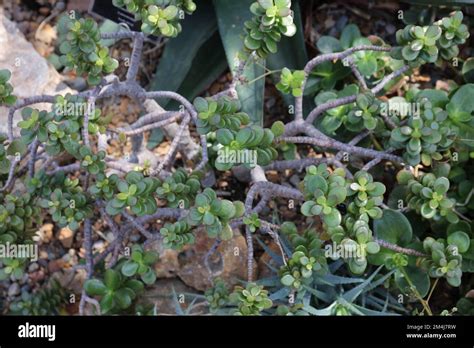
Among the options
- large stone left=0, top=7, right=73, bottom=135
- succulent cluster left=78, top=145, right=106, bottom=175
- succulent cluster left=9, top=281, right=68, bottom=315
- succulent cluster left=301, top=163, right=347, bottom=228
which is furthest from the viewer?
large stone left=0, top=7, right=73, bottom=135

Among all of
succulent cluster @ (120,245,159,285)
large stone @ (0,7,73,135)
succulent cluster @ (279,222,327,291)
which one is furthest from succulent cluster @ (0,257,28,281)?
succulent cluster @ (279,222,327,291)

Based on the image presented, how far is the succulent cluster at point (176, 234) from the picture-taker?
4.25 feet

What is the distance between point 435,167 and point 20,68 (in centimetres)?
110

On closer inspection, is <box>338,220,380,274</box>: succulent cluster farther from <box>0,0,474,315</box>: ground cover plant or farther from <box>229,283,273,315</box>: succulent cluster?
<box>229,283,273,315</box>: succulent cluster

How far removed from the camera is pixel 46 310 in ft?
5.07

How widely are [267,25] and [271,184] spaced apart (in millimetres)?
367

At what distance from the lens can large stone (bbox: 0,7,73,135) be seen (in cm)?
170

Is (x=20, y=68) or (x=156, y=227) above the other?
(x=20, y=68)

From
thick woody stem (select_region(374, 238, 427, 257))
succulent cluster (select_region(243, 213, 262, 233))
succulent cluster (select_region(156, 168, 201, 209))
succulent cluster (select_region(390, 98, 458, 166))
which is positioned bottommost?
thick woody stem (select_region(374, 238, 427, 257))

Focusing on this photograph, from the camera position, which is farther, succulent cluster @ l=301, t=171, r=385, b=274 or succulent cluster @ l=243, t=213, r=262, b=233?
succulent cluster @ l=243, t=213, r=262, b=233
